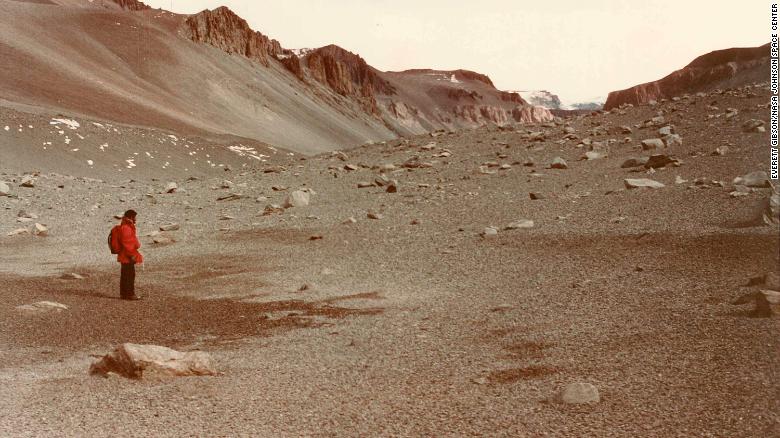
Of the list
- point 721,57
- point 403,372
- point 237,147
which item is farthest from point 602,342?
point 721,57

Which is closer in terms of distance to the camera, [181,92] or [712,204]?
[712,204]

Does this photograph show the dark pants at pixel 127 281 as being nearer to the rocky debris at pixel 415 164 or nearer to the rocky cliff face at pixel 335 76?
the rocky debris at pixel 415 164

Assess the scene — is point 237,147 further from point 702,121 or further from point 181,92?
point 181,92

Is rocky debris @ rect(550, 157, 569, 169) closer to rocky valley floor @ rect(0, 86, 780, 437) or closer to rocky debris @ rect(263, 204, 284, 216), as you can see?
rocky valley floor @ rect(0, 86, 780, 437)

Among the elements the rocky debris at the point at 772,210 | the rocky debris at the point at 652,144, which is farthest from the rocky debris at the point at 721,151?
the rocky debris at the point at 772,210

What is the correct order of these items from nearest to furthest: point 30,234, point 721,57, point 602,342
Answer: point 602,342 < point 30,234 < point 721,57

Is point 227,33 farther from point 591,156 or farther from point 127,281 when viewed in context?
point 127,281
